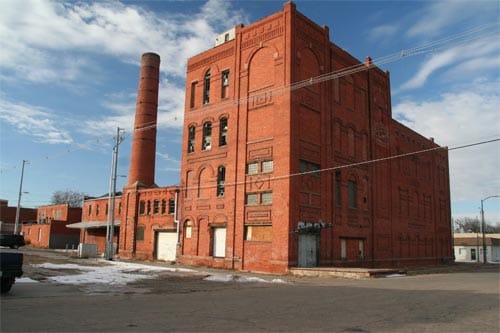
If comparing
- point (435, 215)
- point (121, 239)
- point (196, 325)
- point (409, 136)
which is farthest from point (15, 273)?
point (435, 215)

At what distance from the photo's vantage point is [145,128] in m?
42.3

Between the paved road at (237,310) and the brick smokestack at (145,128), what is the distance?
26425mm

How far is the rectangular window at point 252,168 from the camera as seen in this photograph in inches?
1150

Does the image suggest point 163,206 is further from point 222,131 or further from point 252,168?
point 252,168

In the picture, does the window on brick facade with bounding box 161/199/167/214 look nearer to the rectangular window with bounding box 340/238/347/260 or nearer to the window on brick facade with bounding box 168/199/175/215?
the window on brick facade with bounding box 168/199/175/215

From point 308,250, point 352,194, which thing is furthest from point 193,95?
point 308,250

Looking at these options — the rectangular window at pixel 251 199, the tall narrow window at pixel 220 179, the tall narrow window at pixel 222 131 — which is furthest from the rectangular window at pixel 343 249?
the tall narrow window at pixel 222 131

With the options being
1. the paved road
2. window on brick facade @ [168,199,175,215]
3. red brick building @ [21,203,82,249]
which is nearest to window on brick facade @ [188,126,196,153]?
window on brick facade @ [168,199,175,215]

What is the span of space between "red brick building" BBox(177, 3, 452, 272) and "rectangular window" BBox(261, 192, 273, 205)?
0.09 meters

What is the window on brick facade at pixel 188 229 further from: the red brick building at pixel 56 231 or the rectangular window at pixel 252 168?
the red brick building at pixel 56 231

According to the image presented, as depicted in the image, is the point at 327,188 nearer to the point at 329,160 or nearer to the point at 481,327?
the point at 329,160

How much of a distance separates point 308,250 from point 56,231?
41.0m

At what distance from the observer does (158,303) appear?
12320mm

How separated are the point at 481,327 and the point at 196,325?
604 centimetres
